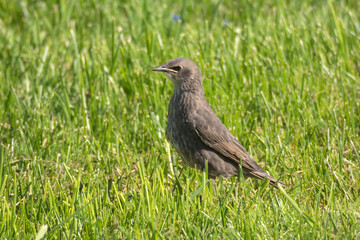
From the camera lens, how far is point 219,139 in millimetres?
4867

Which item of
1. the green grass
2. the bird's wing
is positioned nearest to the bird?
the bird's wing

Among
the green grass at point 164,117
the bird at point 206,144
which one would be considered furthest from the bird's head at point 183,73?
the green grass at point 164,117

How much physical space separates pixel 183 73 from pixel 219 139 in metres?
0.72

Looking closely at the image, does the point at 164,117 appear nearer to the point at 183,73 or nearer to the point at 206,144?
the point at 183,73

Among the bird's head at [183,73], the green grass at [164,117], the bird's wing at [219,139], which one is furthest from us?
the bird's head at [183,73]

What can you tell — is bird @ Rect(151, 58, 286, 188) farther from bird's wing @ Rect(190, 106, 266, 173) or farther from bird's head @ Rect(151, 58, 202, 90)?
bird's head @ Rect(151, 58, 202, 90)

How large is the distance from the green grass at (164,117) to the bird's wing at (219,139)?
17 cm

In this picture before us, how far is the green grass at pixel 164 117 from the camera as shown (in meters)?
3.98

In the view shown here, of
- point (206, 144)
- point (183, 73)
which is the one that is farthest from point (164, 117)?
point (206, 144)

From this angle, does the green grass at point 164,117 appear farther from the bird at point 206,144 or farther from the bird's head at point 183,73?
the bird's head at point 183,73

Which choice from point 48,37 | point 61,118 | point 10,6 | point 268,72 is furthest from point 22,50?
point 268,72

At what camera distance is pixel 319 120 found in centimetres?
557

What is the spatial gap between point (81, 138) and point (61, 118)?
520 mm

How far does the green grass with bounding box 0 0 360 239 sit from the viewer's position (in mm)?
3984
